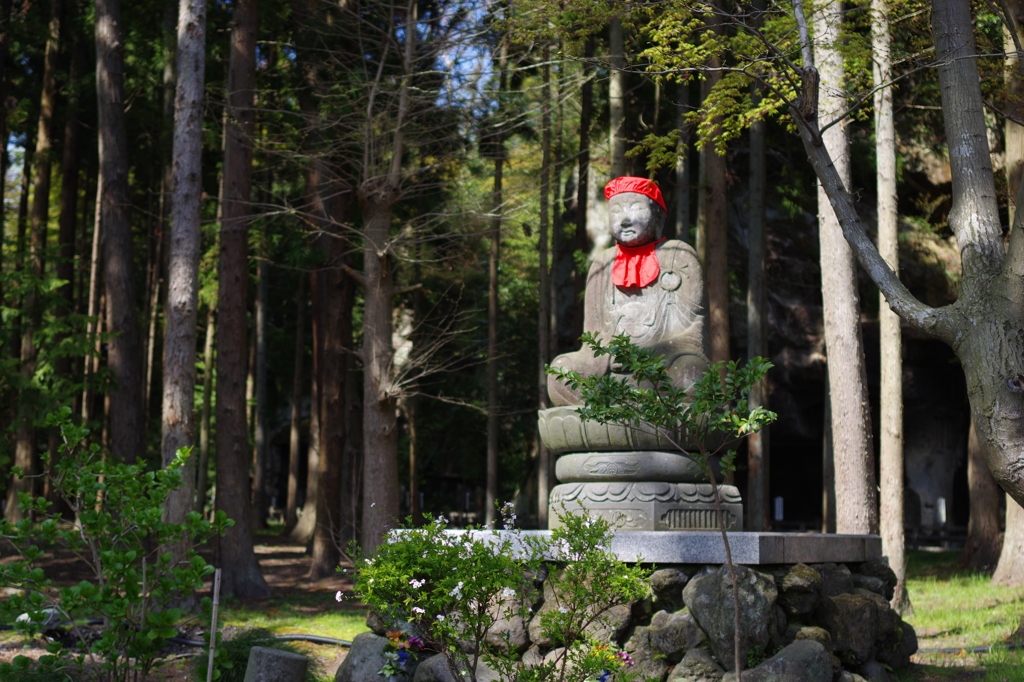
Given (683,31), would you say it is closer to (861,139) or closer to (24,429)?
(861,139)

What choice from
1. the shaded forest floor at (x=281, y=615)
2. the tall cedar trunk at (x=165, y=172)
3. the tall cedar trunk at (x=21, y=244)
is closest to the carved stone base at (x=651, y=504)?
the shaded forest floor at (x=281, y=615)

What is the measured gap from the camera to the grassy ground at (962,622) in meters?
6.87

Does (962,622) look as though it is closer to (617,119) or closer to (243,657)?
(243,657)

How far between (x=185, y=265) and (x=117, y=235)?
11.9ft

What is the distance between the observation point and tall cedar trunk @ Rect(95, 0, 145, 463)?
492 inches

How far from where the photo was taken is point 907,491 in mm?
22781

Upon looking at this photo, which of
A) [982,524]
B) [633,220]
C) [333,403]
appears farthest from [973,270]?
[333,403]

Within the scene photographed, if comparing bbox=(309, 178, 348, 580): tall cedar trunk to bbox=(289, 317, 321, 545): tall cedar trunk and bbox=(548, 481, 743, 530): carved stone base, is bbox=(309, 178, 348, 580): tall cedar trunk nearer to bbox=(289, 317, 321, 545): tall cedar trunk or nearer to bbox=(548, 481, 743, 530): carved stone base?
bbox=(289, 317, 321, 545): tall cedar trunk

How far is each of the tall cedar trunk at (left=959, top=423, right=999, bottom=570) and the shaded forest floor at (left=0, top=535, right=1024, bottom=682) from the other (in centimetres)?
34

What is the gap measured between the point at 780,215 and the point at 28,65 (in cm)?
1603

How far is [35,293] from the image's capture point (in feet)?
47.0

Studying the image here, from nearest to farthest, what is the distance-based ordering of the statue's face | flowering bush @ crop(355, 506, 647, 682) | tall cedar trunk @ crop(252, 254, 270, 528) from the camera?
flowering bush @ crop(355, 506, 647, 682), the statue's face, tall cedar trunk @ crop(252, 254, 270, 528)

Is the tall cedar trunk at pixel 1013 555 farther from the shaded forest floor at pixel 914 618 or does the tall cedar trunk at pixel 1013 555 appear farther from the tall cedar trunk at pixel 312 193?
the tall cedar trunk at pixel 312 193

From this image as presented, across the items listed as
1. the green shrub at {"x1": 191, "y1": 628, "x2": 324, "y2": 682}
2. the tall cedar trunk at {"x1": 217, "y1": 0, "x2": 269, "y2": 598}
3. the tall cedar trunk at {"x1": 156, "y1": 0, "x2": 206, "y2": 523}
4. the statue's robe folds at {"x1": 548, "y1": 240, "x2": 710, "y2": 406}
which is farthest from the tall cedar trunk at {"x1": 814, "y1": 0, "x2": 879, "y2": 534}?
the tall cedar trunk at {"x1": 217, "y1": 0, "x2": 269, "y2": 598}
